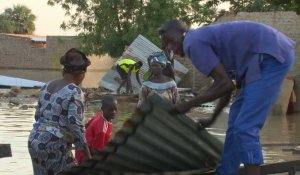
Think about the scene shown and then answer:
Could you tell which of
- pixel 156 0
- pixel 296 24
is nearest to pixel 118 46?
pixel 156 0

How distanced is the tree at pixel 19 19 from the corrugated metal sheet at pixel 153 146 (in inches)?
2919

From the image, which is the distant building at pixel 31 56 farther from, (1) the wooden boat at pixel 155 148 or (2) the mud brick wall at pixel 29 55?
(1) the wooden boat at pixel 155 148

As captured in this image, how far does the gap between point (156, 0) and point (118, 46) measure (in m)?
2.78

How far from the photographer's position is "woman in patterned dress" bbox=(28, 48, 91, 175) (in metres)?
4.85

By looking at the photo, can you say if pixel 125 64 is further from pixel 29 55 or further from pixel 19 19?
pixel 19 19

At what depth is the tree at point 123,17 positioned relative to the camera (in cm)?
3178

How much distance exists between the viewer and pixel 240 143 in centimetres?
459

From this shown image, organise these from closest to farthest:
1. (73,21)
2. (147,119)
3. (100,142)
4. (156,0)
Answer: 1. (147,119)
2. (100,142)
3. (156,0)
4. (73,21)

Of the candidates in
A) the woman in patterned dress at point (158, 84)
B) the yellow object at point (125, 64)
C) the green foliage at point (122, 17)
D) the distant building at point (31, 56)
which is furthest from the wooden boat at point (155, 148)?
the distant building at point (31, 56)

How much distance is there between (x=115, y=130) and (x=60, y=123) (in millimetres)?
7059

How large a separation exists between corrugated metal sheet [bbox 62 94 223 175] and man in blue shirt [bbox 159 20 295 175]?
0.57 ft

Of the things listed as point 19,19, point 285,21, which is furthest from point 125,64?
point 19,19

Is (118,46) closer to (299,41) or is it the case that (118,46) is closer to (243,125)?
(299,41)

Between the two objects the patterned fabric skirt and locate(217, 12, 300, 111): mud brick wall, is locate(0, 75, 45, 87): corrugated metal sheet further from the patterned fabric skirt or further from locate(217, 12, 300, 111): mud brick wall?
the patterned fabric skirt
